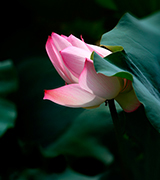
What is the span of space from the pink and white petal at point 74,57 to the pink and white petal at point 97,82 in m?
0.02

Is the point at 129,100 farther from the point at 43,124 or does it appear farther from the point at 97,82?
the point at 43,124

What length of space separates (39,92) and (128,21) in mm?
513

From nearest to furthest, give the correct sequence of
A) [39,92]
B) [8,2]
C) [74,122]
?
[74,122] → [39,92] → [8,2]

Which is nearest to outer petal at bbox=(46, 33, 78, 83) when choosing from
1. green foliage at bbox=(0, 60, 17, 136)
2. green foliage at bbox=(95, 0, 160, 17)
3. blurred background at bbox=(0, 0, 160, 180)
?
blurred background at bbox=(0, 0, 160, 180)

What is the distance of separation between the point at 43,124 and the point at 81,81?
55 centimetres

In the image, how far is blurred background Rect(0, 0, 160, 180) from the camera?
0.76 metres

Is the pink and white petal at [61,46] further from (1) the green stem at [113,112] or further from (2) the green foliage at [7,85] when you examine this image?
(2) the green foliage at [7,85]

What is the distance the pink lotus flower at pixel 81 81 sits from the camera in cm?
34

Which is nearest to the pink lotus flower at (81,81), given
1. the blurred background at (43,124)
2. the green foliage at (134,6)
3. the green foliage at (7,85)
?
the blurred background at (43,124)

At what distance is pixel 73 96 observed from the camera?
35cm

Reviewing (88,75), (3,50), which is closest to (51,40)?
(88,75)

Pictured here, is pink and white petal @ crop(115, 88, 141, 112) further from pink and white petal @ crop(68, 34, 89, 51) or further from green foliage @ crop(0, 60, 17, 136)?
green foliage @ crop(0, 60, 17, 136)

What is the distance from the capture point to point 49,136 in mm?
827

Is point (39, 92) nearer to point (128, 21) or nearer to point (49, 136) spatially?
point (49, 136)
